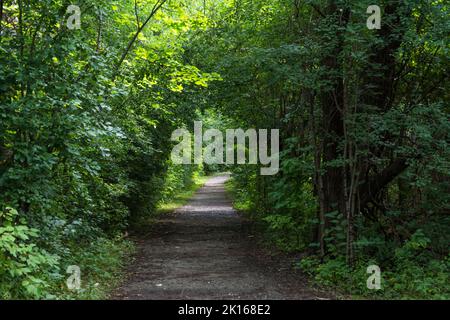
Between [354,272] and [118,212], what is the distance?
6.94 metres

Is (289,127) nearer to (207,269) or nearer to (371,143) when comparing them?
(371,143)

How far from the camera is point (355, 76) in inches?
350

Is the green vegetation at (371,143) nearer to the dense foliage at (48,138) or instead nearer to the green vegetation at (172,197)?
the dense foliage at (48,138)

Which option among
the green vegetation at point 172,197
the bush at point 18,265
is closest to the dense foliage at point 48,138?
the bush at point 18,265

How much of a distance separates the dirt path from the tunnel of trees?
2.22 ft

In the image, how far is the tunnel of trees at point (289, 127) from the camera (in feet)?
22.1

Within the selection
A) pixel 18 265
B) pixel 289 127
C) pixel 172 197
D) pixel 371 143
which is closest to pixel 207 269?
pixel 371 143

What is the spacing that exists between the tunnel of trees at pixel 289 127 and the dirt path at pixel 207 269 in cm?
68

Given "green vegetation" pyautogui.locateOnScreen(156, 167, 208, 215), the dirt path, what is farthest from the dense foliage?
"green vegetation" pyautogui.locateOnScreen(156, 167, 208, 215)

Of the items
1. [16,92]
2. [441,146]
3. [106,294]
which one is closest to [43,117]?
[16,92]

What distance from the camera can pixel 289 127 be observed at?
45.8 ft

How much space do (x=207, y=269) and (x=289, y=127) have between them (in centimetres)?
562
